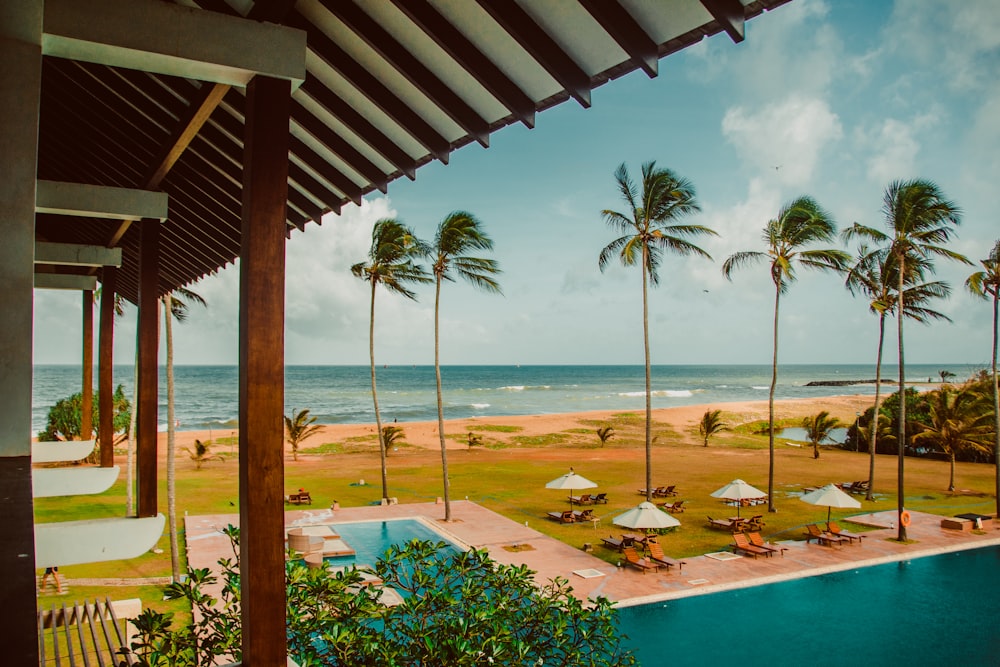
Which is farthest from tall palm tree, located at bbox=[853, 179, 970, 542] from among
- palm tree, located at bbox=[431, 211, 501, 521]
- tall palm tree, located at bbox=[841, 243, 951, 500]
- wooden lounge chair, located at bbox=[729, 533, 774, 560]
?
palm tree, located at bbox=[431, 211, 501, 521]

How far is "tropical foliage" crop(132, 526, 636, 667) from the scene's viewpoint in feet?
11.9

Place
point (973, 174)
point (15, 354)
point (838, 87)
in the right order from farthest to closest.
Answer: point (838, 87), point (973, 174), point (15, 354)

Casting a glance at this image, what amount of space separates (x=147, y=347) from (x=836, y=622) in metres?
12.4

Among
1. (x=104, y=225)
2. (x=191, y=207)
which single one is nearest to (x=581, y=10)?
(x=191, y=207)

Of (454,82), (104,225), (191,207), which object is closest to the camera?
(454,82)

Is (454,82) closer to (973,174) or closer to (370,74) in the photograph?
(370,74)

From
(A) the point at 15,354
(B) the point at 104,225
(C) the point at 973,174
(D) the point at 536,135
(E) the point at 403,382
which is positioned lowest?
(E) the point at 403,382

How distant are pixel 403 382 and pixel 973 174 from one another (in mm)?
95461

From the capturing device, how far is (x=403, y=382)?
111812 mm

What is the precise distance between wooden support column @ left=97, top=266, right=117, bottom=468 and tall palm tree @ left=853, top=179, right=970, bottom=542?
61.1 ft

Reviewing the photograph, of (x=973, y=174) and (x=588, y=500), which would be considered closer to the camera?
(x=588, y=500)

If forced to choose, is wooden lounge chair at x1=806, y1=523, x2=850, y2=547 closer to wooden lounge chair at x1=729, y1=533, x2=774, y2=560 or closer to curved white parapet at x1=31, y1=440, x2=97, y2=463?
wooden lounge chair at x1=729, y1=533, x2=774, y2=560

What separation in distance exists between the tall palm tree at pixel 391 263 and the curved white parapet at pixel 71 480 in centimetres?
1191

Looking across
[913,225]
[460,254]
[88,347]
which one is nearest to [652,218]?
[460,254]
